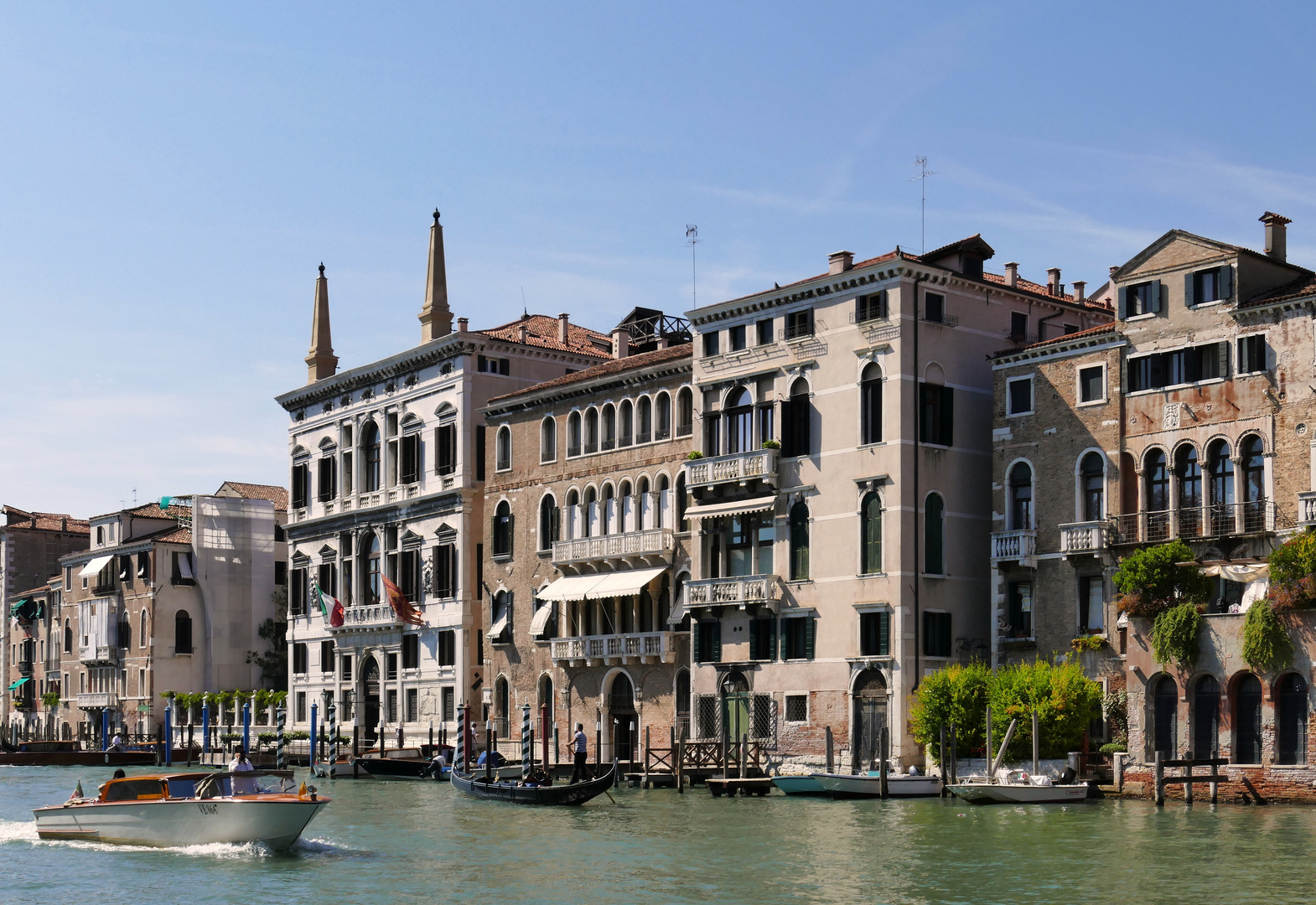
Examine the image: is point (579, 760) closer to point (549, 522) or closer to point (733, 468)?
point (733, 468)

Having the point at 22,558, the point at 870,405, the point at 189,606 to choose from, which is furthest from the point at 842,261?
the point at 22,558

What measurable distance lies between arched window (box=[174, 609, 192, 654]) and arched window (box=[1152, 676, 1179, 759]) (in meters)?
47.9

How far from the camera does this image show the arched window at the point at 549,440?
171 feet

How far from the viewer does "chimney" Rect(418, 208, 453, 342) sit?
58938mm

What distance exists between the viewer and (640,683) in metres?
48.4

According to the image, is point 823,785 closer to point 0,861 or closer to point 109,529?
point 0,861

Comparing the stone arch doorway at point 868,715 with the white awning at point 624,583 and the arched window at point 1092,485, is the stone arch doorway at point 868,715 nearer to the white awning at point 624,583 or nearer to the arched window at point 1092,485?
the arched window at point 1092,485

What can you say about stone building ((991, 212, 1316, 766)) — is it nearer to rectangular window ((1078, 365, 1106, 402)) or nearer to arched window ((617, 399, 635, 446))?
rectangular window ((1078, 365, 1106, 402))

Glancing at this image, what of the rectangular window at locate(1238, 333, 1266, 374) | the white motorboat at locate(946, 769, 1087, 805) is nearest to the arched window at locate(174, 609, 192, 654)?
the white motorboat at locate(946, 769, 1087, 805)

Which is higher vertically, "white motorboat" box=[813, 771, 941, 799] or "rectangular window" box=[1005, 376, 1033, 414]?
"rectangular window" box=[1005, 376, 1033, 414]

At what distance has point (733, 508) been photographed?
146ft

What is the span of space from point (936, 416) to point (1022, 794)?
10.3m

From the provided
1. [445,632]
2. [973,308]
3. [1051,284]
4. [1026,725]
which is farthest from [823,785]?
[445,632]

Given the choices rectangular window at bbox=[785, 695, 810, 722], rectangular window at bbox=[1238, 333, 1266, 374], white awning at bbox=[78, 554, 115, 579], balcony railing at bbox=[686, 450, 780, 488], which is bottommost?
rectangular window at bbox=[785, 695, 810, 722]
